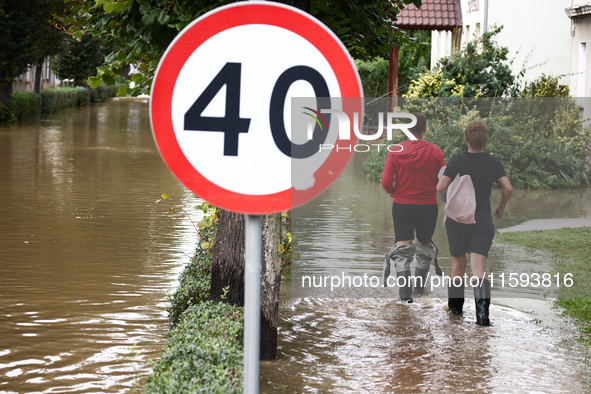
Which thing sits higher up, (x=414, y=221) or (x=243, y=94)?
(x=243, y=94)

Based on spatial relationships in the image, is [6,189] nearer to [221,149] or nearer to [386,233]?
[386,233]

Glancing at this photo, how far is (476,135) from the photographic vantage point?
8.05m

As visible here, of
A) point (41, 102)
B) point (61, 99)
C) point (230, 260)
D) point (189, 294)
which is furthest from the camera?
point (61, 99)

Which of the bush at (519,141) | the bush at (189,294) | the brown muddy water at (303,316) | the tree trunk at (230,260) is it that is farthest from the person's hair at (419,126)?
the bush at (189,294)

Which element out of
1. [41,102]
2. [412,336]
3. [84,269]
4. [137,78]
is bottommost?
[412,336]

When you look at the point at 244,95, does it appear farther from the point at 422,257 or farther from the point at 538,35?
the point at 538,35

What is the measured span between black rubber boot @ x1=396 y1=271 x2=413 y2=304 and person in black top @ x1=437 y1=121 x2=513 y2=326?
20.8 inches

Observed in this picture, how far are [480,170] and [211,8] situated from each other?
282 cm

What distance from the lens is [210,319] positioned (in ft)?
19.7

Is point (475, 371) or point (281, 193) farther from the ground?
point (281, 193)

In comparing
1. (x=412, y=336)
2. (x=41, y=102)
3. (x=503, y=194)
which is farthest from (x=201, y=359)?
(x=41, y=102)

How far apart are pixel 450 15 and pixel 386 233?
76.8 ft

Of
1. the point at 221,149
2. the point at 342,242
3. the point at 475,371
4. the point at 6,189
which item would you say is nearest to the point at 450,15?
the point at 6,189

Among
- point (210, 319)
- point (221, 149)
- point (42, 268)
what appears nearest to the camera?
point (221, 149)
